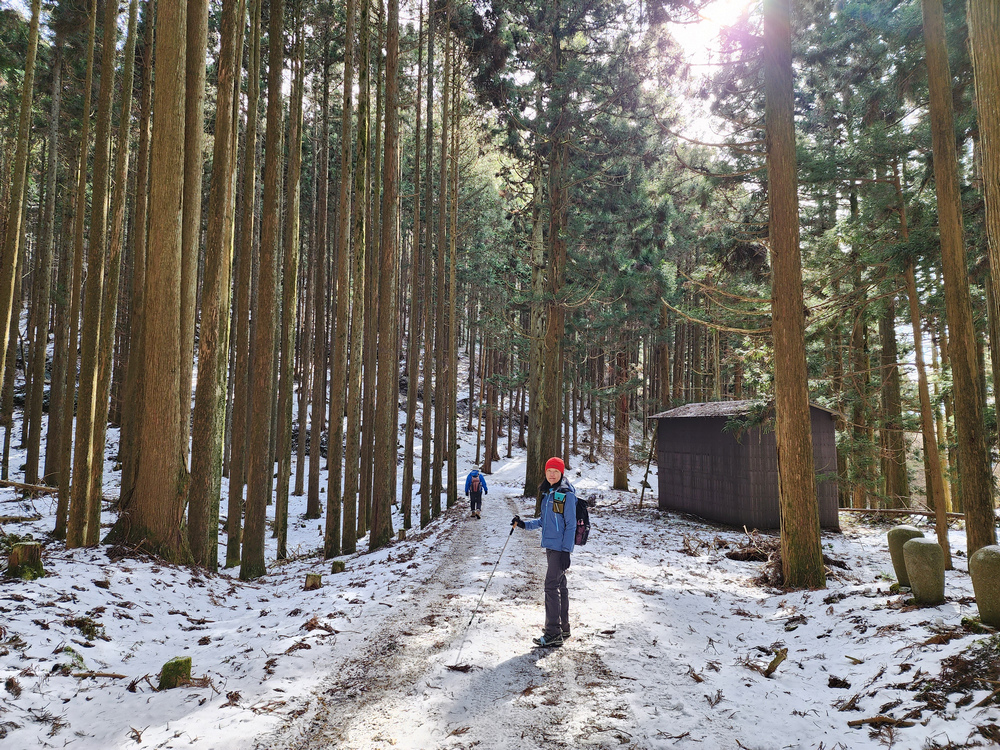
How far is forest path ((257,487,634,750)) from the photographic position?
344cm

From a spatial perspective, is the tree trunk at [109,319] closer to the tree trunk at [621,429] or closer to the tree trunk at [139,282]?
the tree trunk at [139,282]

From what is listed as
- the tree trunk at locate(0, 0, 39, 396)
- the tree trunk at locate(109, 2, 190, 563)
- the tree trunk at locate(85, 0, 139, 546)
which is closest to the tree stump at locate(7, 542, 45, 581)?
the tree trunk at locate(109, 2, 190, 563)

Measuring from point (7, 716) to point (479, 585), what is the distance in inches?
201

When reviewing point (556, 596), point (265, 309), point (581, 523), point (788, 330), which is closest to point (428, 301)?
point (265, 309)

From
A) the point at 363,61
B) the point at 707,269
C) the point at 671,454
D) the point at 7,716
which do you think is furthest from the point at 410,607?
the point at 671,454

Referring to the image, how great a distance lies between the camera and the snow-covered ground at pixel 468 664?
3.48 meters

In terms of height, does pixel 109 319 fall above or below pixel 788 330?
above

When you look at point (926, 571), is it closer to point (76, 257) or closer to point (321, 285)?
point (76, 257)

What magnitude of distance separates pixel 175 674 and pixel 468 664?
7.64 ft

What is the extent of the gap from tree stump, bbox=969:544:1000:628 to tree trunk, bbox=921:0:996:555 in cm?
330

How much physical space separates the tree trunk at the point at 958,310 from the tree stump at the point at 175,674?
30.9 ft

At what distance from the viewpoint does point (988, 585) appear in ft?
14.6

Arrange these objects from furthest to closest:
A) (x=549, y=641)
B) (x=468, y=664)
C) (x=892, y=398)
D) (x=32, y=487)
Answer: (x=892, y=398) < (x=32, y=487) < (x=549, y=641) < (x=468, y=664)

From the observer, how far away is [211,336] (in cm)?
820
